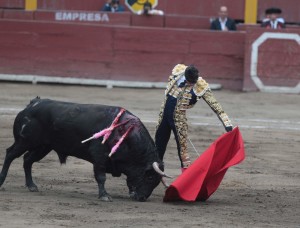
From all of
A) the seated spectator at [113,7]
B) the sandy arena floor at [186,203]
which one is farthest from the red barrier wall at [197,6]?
the sandy arena floor at [186,203]

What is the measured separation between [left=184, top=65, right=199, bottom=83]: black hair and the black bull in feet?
1.92

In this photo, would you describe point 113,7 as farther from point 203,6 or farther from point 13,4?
point 13,4

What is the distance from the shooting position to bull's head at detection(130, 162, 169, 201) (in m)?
8.13

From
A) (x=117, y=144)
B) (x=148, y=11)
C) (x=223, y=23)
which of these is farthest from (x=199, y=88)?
(x=148, y=11)

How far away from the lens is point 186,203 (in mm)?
8242

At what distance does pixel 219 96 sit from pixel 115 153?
7.72 metres

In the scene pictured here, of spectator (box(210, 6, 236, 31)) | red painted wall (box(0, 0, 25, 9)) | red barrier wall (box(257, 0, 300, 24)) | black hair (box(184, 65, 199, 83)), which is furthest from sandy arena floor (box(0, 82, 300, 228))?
red painted wall (box(0, 0, 25, 9))

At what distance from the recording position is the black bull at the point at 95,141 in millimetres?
8094

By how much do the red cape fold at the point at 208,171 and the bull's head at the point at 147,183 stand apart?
0.13m

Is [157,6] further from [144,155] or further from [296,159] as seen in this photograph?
[144,155]

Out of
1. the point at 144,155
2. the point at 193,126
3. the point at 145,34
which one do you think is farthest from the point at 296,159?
the point at 145,34

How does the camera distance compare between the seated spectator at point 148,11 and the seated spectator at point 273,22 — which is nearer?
the seated spectator at point 273,22

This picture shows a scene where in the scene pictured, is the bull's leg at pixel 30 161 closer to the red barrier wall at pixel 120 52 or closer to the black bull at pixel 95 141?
the black bull at pixel 95 141

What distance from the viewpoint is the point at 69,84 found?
1653 centimetres
